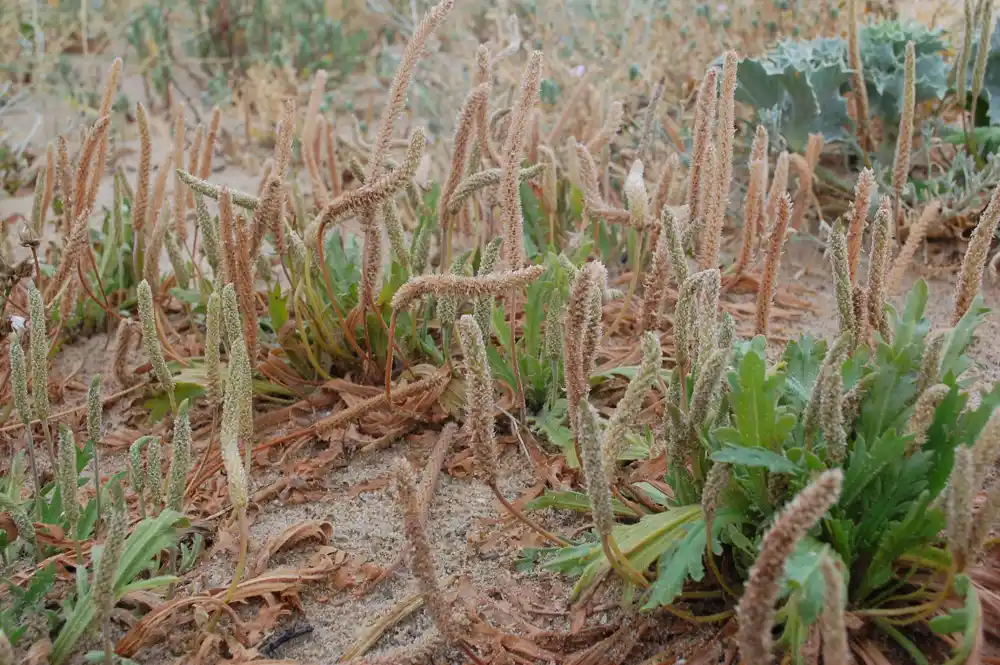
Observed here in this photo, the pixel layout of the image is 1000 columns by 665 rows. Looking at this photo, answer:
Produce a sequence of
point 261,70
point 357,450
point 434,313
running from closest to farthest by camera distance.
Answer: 1. point 357,450
2. point 434,313
3. point 261,70

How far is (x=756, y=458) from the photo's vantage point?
1140 millimetres

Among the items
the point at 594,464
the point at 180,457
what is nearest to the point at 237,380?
the point at 180,457

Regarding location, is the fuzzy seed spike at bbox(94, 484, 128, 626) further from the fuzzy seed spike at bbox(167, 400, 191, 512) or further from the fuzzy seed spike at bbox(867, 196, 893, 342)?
the fuzzy seed spike at bbox(867, 196, 893, 342)

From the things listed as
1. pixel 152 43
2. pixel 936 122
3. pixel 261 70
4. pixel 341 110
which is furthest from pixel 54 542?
pixel 152 43

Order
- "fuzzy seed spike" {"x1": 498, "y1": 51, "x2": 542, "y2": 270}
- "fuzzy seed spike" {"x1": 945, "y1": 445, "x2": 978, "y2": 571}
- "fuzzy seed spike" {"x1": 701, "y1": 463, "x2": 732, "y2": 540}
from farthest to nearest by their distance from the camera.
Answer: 1. "fuzzy seed spike" {"x1": 498, "y1": 51, "x2": 542, "y2": 270}
2. "fuzzy seed spike" {"x1": 701, "y1": 463, "x2": 732, "y2": 540}
3. "fuzzy seed spike" {"x1": 945, "y1": 445, "x2": 978, "y2": 571}

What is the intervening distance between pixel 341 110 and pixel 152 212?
229 centimetres

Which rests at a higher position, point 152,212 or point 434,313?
point 152,212

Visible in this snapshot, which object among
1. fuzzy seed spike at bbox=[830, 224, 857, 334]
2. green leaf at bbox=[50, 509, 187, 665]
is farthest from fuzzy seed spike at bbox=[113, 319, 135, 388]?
fuzzy seed spike at bbox=[830, 224, 857, 334]

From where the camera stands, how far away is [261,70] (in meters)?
4.78

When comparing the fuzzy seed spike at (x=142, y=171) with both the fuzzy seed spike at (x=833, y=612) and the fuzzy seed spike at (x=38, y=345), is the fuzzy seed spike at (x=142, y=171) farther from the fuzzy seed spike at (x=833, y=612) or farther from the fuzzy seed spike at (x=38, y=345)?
the fuzzy seed spike at (x=833, y=612)

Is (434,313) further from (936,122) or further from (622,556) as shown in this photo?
(936,122)

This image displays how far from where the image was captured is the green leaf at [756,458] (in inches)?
44.0

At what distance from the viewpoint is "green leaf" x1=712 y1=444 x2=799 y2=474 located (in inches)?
44.0

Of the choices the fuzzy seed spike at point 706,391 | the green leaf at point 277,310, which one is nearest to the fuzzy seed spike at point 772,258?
the fuzzy seed spike at point 706,391
